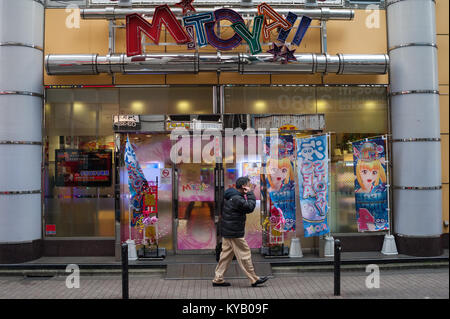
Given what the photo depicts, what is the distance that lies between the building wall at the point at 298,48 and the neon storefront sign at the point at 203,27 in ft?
3.11

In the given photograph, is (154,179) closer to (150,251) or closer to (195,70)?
(150,251)

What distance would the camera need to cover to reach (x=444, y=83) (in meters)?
10.4

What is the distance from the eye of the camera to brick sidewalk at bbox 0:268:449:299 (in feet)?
24.2

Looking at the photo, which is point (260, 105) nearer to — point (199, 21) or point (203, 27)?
point (203, 27)

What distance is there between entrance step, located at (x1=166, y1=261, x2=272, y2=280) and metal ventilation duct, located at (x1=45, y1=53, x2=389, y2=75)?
462cm

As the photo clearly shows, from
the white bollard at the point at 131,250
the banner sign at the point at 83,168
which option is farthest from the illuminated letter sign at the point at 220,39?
the white bollard at the point at 131,250

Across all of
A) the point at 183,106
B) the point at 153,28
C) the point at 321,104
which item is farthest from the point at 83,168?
the point at 321,104

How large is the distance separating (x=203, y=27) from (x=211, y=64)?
883mm

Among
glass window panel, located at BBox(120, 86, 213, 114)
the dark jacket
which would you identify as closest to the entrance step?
the dark jacket
